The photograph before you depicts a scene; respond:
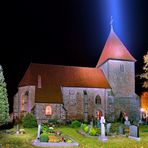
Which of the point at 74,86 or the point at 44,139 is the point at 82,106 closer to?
the point at 74,86

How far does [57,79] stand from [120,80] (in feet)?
32.5

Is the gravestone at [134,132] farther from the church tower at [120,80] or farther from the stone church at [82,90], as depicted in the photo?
the church tower at [120,80]

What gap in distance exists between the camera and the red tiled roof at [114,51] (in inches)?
1813

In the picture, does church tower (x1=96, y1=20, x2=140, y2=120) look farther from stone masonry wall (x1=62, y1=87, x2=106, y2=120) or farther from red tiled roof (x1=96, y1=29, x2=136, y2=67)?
stone masonry wall (x1=62, y1=87, x2=106, y2=120)

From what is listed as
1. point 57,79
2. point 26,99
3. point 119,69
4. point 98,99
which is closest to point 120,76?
point 119,69

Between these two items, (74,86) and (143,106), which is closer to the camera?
(74,86)

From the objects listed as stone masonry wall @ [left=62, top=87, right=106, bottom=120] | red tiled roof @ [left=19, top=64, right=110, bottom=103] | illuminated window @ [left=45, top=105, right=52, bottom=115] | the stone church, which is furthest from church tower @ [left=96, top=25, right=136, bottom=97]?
illuminated window @ [left=45, top=105, right=52, bottom=115]

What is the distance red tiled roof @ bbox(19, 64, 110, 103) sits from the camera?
4059 cm

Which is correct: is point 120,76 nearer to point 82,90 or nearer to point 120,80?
point 120,80

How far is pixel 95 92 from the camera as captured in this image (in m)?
43.8

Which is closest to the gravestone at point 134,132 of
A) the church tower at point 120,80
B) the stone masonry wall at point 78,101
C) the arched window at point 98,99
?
the stone masonry wall at point 78,101

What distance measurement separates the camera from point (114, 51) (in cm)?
4672

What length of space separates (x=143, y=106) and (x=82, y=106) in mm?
28768

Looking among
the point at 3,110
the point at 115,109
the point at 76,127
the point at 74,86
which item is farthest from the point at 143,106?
the point at 3,110
